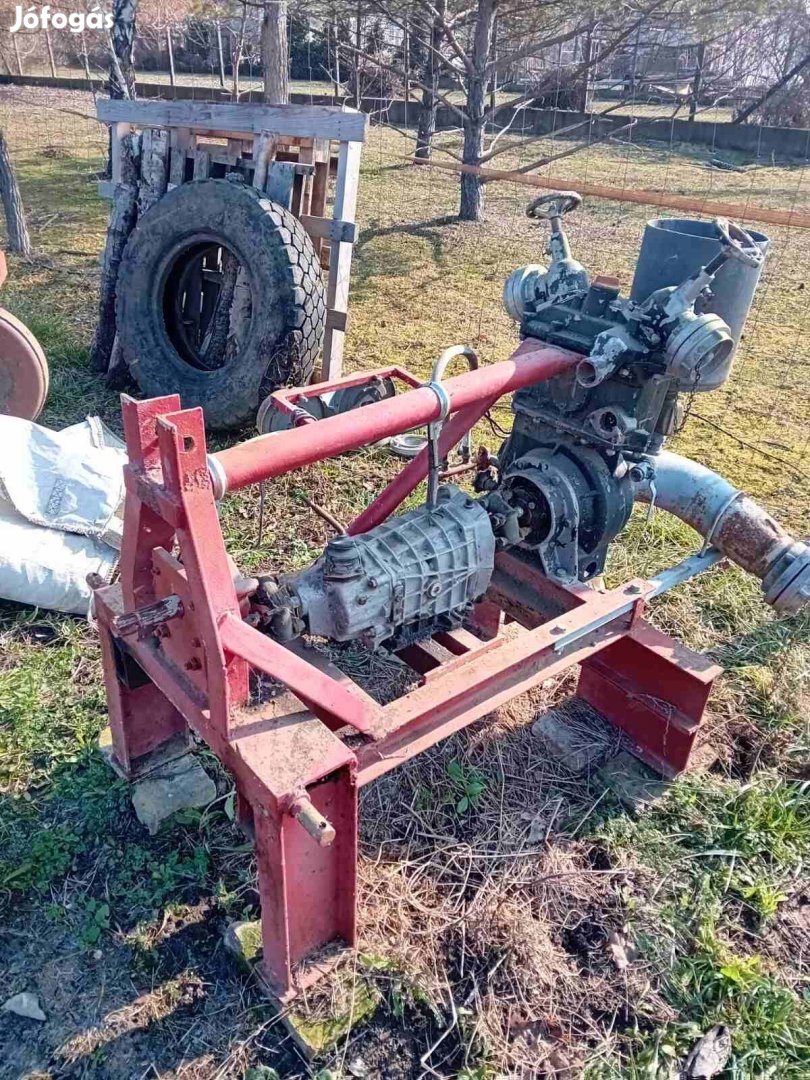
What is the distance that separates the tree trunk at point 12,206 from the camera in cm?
663

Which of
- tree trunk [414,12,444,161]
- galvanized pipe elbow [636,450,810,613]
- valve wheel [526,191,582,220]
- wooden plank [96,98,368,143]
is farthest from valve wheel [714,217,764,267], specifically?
tree trunk [414,12,444,161]

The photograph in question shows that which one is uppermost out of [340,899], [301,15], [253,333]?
[301,15]

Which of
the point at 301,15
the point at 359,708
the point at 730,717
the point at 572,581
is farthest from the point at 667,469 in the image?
the point at 301,15

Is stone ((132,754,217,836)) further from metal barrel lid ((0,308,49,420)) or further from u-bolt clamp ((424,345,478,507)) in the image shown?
metal barrel lid ((0,308,49,420))

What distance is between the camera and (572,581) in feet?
7.82

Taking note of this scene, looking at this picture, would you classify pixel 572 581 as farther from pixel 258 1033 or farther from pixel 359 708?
pixel 258 1033

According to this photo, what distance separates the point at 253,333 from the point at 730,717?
113 inches

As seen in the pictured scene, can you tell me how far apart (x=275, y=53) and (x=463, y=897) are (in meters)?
7.33

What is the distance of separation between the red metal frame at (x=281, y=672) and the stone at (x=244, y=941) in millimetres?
57

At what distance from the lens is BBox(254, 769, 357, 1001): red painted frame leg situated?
5.42ft

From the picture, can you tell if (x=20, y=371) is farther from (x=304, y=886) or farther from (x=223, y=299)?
(x=304, y=886)

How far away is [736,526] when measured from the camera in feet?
8.64

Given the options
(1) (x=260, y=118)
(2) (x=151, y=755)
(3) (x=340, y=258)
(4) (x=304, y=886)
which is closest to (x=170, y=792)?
(2) (x=151, y=755)

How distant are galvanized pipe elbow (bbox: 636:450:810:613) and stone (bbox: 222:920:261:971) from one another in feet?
5.53
